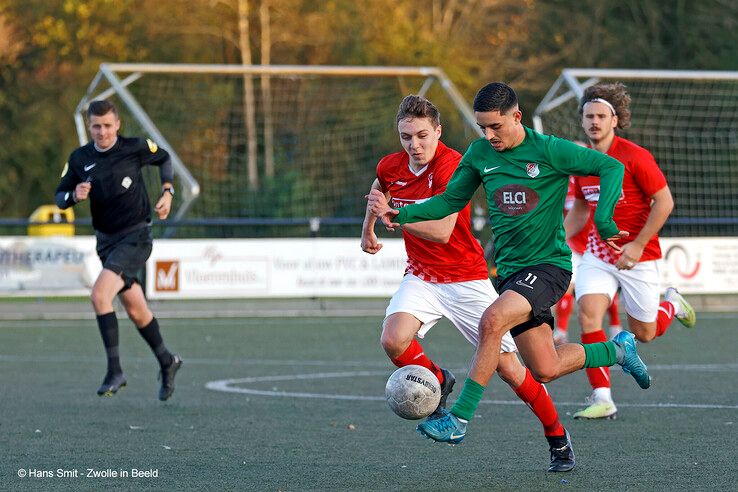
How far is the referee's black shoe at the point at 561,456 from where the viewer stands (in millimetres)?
6352

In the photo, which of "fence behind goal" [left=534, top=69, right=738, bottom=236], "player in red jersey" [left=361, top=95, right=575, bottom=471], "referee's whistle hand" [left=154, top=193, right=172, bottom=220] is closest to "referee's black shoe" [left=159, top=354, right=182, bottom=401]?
"referee's whistle hand" [left=154, top=193, right=172, bottom=220]

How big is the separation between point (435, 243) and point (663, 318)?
237 centimetres

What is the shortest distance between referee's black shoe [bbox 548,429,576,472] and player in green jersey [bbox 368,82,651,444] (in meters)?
0.32

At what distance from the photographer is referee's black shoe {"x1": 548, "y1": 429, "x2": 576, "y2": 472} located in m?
6.35

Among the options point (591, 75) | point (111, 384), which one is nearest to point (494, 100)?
point (111, 384)

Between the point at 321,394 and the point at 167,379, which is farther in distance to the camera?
the point at 321,394

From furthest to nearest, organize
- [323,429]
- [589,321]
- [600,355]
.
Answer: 1. [589,321]
2. [323,429]
3. [600,355]

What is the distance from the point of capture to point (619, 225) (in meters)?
8.55

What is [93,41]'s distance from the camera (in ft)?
117

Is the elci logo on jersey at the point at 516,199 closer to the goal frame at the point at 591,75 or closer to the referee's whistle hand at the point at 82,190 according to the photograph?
the referee's whistle hand at the point at 82,190

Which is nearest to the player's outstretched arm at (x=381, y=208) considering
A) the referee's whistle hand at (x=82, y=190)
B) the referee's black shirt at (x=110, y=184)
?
the referee's whistle hand at (x=82, y=190)

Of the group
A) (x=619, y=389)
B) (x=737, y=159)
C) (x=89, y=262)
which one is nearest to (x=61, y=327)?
(x=89, y=262)

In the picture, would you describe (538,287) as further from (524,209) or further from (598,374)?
(598,374)

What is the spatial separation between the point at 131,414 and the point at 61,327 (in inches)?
337
